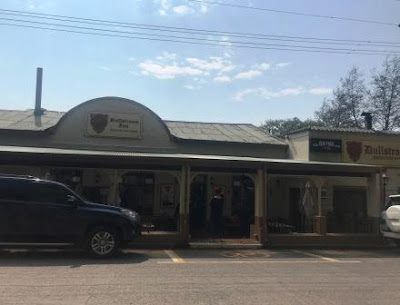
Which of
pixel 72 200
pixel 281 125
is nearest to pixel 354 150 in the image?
pixel 72 200

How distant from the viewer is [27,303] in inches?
301

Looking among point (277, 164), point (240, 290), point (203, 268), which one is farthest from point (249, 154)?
point (240, 290)

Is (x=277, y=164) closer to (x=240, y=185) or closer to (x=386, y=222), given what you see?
(x=386, y=222)

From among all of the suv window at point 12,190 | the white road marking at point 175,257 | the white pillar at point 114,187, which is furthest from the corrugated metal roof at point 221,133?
the suv window at point 12,190

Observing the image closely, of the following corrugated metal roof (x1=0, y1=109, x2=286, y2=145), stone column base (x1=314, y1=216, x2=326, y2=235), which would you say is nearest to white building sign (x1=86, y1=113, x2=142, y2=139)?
corrugated metal roof (x1=0, y1=109, x2=286, y2=145)

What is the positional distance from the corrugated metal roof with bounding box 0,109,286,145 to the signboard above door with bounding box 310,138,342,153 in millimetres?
1869

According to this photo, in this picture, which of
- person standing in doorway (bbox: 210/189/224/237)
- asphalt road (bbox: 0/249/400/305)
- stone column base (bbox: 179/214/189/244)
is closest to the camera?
asphalt road (bbox: 0/249/400/305)

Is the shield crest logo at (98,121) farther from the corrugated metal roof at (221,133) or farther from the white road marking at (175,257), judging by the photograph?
the white road marking at (175,257)

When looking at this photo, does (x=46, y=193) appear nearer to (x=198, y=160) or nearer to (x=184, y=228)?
(x=184, y=228)

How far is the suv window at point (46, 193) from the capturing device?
13.5 m

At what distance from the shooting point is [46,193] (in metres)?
13.5

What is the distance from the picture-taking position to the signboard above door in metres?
24.4

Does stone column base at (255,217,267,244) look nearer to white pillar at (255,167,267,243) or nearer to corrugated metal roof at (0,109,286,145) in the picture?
white pillar at (255,167,267,243)

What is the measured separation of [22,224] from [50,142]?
10067 mm
